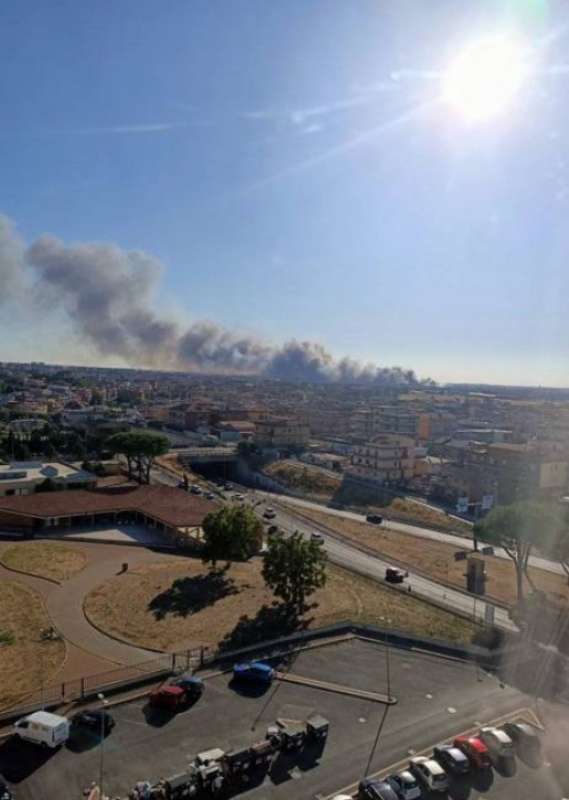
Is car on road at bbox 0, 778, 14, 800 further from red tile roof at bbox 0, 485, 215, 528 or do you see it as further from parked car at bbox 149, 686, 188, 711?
red tile roof at bbox 0, 485, 215, 528

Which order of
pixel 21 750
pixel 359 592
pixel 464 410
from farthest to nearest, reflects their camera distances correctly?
pixel 464 410 < pixel 359 592 < pixel 21 750

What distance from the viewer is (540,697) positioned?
16.8 meters

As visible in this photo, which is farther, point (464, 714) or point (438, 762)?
point (464, 714)

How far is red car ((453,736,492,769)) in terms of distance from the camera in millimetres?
13225

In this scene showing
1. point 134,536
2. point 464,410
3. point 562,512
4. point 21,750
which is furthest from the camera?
point 464,410

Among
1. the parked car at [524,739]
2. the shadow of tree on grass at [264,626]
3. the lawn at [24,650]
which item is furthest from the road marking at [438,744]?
the lawn at [24,650]

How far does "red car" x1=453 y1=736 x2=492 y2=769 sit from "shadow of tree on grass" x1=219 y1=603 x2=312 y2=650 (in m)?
7.48

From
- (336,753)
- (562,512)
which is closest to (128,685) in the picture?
(336,753)

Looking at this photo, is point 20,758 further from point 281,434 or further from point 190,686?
→ point 281,434

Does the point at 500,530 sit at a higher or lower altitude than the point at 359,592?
higher

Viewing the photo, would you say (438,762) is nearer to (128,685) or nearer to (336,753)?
(336,753)

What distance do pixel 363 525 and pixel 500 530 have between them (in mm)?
15640

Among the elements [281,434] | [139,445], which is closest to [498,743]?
[139,445]

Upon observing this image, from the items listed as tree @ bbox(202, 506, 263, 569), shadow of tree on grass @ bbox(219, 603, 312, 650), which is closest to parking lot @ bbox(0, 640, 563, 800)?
shadow of tree on grass @ bbox(219, 603, 312, 650)
